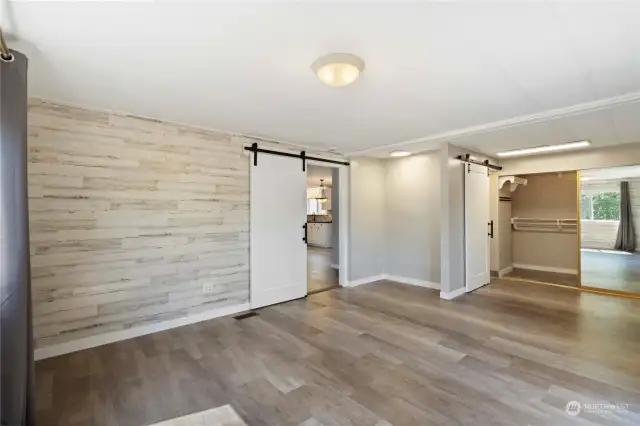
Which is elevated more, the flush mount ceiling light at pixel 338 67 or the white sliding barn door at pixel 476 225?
the flush mount ceiling light at pixel 338 67

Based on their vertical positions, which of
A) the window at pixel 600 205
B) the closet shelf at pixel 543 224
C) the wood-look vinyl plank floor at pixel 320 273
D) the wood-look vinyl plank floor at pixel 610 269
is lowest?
the wood-look vinyl plank floor at pixel 320 273

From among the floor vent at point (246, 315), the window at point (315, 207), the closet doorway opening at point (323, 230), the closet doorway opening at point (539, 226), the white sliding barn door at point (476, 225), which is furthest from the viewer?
the window at point (315, 207)

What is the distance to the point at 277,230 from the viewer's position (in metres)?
4.57

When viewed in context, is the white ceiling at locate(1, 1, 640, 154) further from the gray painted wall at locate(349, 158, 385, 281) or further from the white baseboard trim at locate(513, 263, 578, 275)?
the white baseboard trim at locate(513, 263, 578, 275)

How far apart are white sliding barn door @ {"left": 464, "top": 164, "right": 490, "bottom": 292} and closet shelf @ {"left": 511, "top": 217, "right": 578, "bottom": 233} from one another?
2.14 metres

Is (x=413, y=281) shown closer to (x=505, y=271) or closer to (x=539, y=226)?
(x=505, y=271)

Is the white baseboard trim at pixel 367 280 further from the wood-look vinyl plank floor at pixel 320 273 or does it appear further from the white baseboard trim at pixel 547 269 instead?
the white baseboard trim at pixel 547 269

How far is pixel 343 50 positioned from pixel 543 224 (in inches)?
271

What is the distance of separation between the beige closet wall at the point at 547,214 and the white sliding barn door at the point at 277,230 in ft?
17.6

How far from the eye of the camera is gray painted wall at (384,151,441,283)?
5.45 metres

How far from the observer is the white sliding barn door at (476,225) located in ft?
16.6

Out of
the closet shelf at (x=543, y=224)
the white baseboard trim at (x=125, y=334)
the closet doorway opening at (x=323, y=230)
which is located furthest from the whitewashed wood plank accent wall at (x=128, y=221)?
the closet shelf at (x=543, y=224)

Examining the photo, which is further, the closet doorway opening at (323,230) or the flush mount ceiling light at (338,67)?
the closet doorway opening at (323,230)

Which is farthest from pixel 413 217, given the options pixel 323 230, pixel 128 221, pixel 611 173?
pixel 323 230
